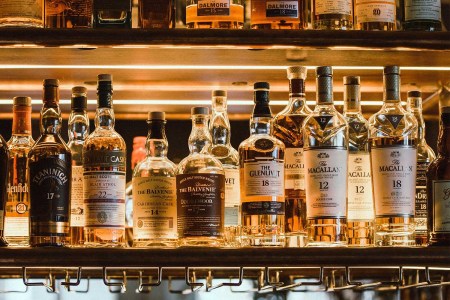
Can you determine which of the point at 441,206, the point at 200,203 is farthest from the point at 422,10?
the point at 200,203

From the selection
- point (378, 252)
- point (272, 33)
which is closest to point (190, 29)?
point (272, 33)

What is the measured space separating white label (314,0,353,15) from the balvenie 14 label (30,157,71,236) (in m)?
0.62

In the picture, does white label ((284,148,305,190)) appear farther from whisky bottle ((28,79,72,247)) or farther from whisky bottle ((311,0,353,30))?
whisky bottle ((28,79,72,247))

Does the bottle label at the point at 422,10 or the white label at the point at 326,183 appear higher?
the bottle label at the point at 422,10

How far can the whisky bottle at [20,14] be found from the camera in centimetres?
187

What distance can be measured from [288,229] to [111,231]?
14.3 inches

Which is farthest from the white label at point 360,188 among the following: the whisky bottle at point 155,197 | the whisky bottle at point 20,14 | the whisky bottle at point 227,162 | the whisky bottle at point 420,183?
the whisky bottle at point 20,14

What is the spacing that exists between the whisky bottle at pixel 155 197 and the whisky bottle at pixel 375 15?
468 mm

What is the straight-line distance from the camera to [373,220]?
1.89 m

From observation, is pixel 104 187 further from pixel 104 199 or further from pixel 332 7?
pixel 332 7

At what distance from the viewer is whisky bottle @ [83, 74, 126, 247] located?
182cm

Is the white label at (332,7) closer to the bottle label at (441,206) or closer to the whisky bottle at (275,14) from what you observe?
the whisky bottle at (275,14)

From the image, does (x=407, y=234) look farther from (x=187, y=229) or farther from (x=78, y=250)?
(x=78, y=250)

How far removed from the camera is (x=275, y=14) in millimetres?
1880
